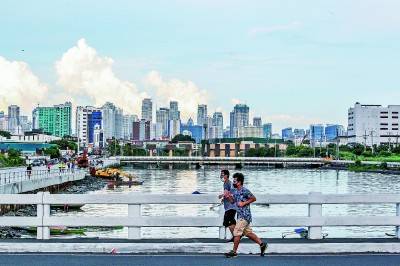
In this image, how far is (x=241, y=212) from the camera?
15.1m

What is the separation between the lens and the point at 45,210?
16.0 metres

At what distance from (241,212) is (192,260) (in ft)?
4.40

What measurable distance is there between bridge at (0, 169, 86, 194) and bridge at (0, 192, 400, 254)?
3643 cm

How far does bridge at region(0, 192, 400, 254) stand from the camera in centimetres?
1553

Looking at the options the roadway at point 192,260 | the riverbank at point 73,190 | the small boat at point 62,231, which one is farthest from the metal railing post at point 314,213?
the riverbank at point 73,190

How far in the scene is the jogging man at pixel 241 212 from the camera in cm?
1494

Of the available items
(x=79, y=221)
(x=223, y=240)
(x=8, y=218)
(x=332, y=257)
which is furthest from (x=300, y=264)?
(x=8, y=218)

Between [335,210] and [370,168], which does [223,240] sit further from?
[370,168]

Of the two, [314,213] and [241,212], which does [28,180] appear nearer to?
[314,213]

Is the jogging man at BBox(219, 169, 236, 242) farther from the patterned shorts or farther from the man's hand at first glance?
the patterned shorts

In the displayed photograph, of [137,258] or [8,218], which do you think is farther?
[8,218]

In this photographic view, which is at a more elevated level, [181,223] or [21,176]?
[181,223]

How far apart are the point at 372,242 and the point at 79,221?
20.0ft

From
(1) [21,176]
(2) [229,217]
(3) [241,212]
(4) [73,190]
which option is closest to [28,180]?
(1) [21,176]
